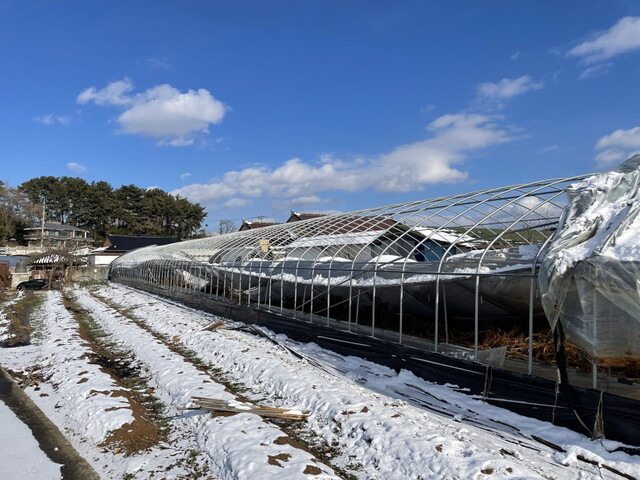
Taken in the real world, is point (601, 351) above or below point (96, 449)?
above

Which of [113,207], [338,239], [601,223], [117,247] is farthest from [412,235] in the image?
[113,207]

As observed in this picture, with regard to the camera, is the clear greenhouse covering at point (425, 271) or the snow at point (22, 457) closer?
the snow at point (22, 457)

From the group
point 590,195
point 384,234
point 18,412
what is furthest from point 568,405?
point 18,412

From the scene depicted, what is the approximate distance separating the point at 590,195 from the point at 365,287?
497 cm

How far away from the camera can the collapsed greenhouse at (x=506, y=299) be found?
5469 millimetres

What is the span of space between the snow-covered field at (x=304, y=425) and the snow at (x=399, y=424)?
0.06ft

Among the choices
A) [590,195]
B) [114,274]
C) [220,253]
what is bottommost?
[114,274]

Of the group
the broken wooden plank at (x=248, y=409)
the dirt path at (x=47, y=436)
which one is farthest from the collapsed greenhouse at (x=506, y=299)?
the dirt path at (x=47, y=436)

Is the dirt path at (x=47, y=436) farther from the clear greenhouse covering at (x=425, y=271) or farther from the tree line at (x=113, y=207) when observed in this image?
the tree line at (x=113, y=207)

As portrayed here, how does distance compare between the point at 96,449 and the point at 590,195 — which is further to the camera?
the point at 590,195

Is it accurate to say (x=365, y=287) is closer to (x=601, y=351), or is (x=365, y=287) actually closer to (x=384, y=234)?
(x=384, y=234)

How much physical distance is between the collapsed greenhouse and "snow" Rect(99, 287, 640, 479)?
355 mm

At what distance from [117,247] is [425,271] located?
56.1 meters

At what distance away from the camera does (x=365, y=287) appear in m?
10.2
